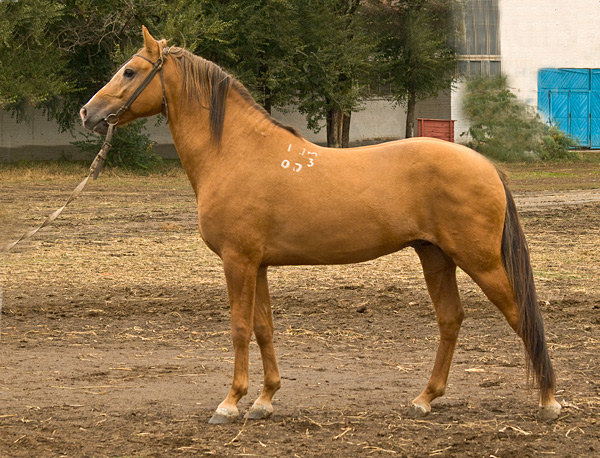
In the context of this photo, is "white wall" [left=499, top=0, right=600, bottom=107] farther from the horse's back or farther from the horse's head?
the horse's head

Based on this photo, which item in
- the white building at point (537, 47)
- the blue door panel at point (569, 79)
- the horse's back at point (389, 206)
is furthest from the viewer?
the blue door panel at point (569, 79)

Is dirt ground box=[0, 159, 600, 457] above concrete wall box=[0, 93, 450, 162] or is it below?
below

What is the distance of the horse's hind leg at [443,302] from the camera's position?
5.57 metres

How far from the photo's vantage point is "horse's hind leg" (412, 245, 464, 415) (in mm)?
5566

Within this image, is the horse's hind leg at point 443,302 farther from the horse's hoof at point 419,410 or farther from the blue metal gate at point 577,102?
the blue metal gate at point 577,102

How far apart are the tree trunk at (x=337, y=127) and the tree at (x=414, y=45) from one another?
2.56m

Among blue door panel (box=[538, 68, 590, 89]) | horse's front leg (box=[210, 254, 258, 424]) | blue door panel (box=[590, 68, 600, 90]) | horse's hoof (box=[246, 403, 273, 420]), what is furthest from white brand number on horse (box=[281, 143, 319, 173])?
blue door panel (box=[590, 68, 600, 90])

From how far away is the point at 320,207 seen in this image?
5293 millimetres

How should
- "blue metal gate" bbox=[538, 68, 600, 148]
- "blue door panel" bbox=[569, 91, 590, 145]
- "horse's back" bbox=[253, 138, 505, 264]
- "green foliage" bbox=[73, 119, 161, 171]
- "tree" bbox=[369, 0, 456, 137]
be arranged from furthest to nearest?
"tree" bbox=[369, 0, 456, 137]
"green foliage" bbox=[73, 119, 161, 171]
"blue door panel" bbox=[569, 91, 590, 145]
"blue metal gate" bbox=[538, 68, 600, 148]
"horse's back" bbox=[253, 138, 505, 264]

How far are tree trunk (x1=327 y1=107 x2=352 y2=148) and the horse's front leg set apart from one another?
86.9ft

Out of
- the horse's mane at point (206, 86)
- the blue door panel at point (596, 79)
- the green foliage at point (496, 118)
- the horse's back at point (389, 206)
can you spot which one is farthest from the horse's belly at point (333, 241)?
the blue door panel at point (596, 79)

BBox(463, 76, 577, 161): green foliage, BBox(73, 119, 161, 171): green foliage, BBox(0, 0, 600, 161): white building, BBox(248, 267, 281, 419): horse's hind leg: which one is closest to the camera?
BBox(248, 267, 281, 419): horse's hind leg

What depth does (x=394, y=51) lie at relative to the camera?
34375 millimetres

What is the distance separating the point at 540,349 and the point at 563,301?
Result: 3620 millimetres
